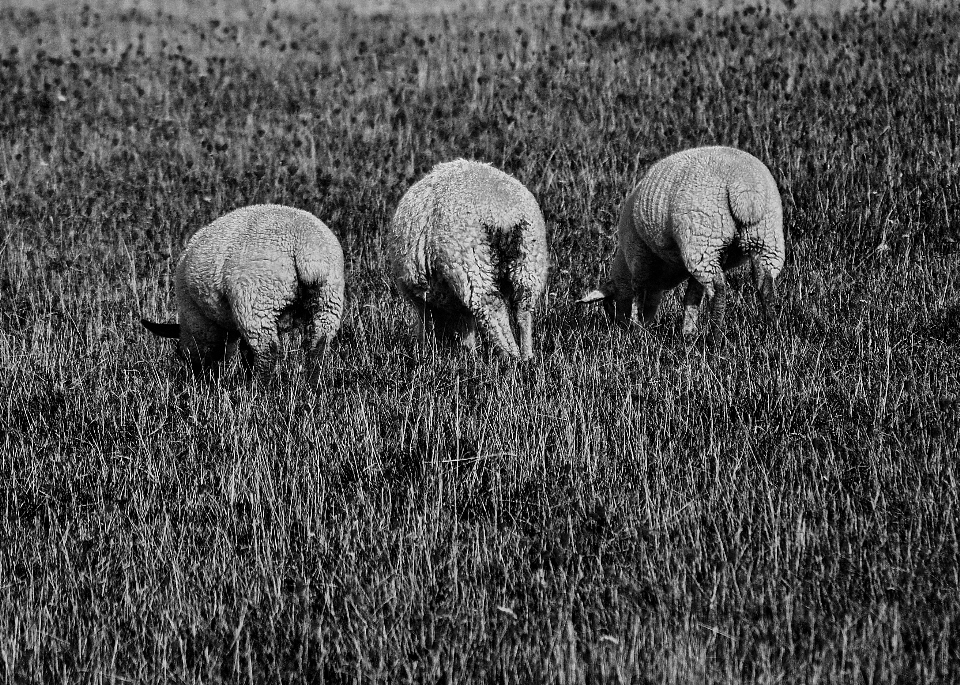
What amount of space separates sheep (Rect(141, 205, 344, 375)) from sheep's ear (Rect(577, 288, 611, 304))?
1924mm

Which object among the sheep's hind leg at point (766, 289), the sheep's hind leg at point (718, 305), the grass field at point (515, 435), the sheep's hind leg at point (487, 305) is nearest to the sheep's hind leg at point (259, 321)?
the grass field at point (515, 435)

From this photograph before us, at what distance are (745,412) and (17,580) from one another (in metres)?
3.54

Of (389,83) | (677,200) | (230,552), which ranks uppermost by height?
(389,83)

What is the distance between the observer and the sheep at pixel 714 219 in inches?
286

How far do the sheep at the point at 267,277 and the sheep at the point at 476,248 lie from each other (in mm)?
561

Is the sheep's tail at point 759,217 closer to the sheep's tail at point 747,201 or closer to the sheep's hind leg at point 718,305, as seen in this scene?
the sheep's tail at point 747,201

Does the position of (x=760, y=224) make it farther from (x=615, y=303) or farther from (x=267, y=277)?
(x=267, y=277)

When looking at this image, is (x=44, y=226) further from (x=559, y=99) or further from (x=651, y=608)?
(x=651, y=608)

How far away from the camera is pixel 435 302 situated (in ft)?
24.2

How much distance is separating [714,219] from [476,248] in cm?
156

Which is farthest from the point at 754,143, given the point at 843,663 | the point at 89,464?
the point at 843,663

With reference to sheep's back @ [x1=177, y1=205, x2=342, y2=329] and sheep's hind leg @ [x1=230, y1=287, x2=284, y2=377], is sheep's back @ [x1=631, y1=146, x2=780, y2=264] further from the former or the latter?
sheep's hind leg @ [x1=230, y1=287, x2=284, y2=377]

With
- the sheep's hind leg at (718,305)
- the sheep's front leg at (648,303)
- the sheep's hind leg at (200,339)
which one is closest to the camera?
the sheep's hind leg at (200,339)

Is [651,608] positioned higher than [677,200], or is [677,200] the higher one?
[677,200]
